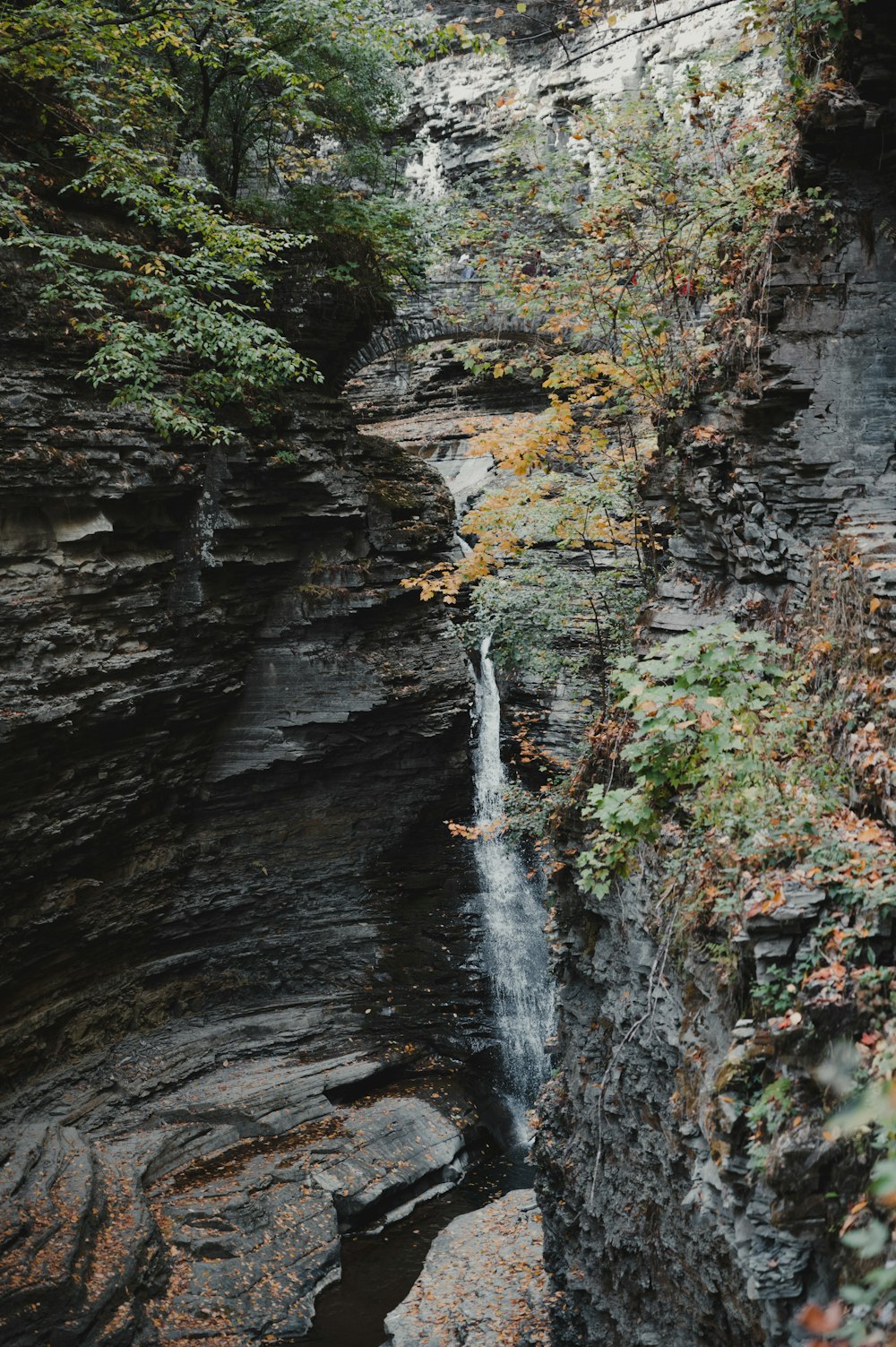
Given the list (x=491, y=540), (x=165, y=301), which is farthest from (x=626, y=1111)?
(x=165, y=301)

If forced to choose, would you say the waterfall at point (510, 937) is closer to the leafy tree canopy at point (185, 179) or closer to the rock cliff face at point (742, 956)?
the rock cliff face at point (742, 956)

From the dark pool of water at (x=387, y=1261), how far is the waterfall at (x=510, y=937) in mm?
1445

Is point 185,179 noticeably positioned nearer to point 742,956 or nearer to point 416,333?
point 416,333

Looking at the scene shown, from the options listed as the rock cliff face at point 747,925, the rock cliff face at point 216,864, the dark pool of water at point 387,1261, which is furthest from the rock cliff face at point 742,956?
the rock cliff face at point 216,864

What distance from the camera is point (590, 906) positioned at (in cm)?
791

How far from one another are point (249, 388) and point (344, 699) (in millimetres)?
4789

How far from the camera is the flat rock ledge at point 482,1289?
881 cm

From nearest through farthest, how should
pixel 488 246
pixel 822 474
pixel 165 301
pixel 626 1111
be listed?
pixel 626 1111 → pixel 822 474 → pixel 165 301 → pixel 488 246

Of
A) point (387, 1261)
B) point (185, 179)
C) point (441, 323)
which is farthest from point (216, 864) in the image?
point (441, 323)

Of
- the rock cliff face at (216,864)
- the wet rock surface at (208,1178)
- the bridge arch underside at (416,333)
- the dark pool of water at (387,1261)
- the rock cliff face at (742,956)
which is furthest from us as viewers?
the bridge arch underside at (416,333)

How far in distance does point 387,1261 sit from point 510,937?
5.15 meters

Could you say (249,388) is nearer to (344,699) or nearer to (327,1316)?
(344,699)

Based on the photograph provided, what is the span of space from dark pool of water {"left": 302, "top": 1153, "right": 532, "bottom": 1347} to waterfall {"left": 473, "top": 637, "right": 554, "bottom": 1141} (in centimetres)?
144

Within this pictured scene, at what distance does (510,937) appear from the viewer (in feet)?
49.3
